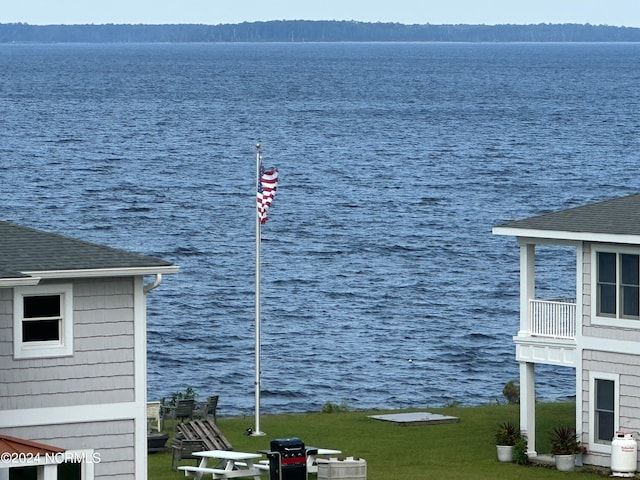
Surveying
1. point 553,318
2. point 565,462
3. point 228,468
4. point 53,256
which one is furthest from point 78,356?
point 553,318

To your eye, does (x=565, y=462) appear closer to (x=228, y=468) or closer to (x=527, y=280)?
(x=527, y=280)

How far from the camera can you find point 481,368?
63.8m

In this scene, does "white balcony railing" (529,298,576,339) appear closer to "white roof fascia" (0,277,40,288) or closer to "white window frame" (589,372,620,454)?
"white window frame" (589,372,620,454)

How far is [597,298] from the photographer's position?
34.8 metres

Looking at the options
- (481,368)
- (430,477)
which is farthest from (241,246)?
(430,477)

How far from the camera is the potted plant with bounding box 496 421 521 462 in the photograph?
35.5 meters

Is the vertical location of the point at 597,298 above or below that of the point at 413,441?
above

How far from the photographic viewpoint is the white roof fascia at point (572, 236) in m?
33.5

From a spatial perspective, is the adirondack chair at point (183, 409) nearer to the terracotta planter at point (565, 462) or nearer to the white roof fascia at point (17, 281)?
the terracotta planter at point (565, 462)

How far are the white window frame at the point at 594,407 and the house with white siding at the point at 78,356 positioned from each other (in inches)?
405

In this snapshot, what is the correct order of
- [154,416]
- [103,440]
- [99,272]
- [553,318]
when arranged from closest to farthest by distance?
[99,272] → [103,440] → [553,318] → [154,416]

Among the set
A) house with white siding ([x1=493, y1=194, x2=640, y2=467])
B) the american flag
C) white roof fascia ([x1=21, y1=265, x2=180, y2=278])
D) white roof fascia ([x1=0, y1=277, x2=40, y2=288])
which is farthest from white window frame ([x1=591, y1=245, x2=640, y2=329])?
white roof fascia ([x1=0, y1=277, x2=40, y2=288])

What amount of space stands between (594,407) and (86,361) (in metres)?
11.4

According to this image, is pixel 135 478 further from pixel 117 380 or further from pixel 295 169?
pixel 295 169
